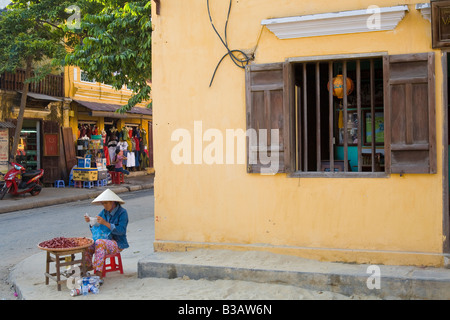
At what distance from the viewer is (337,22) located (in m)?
5.98

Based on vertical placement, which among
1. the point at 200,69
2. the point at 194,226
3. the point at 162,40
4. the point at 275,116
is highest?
the point at 162,40

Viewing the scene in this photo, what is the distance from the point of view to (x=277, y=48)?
6324 millimetres

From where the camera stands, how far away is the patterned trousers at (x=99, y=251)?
6.09m

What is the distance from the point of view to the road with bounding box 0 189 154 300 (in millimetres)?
8030

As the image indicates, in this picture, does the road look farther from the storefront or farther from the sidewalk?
the storefront

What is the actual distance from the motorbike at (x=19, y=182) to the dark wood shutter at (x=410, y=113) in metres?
12.5

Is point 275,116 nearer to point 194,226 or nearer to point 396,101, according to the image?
point 396,101

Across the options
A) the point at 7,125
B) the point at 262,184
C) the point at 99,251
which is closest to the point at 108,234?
the point at 99,251

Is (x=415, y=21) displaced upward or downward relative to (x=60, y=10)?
downward

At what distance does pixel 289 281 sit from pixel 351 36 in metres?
3.13

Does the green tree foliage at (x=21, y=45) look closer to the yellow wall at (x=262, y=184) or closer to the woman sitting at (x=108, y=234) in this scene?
the yellow wall at (x=262, y=184)

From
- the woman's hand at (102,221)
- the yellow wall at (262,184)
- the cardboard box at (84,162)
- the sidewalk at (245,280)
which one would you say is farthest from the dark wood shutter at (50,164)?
the woman's hand at (102,221)
